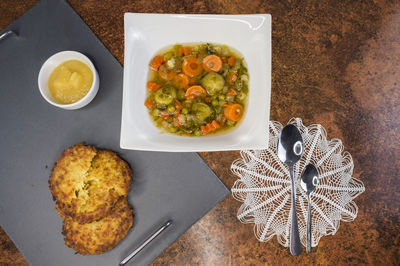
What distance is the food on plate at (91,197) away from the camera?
2.15 m

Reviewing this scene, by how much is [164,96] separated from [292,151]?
1.17 meters

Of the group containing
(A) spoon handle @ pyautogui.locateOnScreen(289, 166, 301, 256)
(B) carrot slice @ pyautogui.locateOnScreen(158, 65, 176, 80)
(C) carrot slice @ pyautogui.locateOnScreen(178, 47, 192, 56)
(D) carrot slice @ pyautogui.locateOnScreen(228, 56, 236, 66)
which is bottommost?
(A) spoon handle @ pyautogui.locateOnScreen(289, 166, 301, 256)

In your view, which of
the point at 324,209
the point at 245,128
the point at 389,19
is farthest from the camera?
the point at 389,19

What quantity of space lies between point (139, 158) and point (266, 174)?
1129mm

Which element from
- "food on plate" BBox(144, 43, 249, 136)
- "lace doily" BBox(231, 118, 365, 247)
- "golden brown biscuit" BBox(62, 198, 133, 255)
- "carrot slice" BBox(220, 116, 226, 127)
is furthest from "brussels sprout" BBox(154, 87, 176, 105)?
"golden brown biscuit" BBox(62, 198, 133, 255)

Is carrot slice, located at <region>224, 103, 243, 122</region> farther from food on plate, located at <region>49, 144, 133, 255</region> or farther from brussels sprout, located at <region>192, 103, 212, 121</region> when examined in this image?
food on plate, located at <region>49, 144, 133, 255</region>

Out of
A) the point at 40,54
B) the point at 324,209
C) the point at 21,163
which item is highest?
the point at 40,54

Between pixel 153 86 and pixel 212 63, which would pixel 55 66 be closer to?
pixel 153 86

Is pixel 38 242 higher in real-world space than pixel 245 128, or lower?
lower

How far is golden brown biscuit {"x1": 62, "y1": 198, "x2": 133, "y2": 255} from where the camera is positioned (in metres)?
2.20

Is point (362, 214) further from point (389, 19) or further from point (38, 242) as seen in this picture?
point (38, 242)

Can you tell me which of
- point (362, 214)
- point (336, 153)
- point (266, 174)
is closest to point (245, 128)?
point (266, 174)

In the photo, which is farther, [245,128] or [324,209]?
[324,209]

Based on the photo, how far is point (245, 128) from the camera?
6.91 ft
